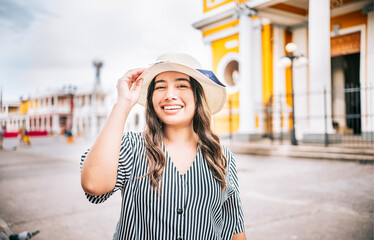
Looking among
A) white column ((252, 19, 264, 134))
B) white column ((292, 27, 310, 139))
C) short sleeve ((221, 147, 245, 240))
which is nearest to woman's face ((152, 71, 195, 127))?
short sleeve ((221, 147, 245, 240))

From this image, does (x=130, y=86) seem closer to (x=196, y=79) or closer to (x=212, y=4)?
(x=196, y=79)

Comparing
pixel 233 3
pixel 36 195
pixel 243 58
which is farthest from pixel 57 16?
pixel 233 3

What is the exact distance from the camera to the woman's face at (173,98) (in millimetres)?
1440

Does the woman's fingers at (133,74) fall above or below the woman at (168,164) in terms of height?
above

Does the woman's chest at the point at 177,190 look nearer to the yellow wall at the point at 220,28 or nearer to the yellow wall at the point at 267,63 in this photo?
the yellow wall at the point at 267,63

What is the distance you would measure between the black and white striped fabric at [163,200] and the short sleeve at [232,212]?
13 centimetres

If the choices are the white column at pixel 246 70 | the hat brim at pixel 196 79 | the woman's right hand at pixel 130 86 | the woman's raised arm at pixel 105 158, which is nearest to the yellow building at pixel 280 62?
the white column at pixel 246 70

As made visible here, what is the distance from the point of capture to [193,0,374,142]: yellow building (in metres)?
11.5

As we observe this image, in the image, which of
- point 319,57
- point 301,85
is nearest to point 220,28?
point 301,85

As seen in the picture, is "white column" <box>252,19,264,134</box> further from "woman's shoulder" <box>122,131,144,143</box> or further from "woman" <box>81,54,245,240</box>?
"woman's shoulder" <box>122,131,144,143</box>

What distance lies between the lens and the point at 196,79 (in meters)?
1.52

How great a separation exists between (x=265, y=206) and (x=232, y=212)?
2.83 m

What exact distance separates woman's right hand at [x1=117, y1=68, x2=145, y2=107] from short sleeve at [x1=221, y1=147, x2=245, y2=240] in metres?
0.62

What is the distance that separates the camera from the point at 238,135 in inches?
508
